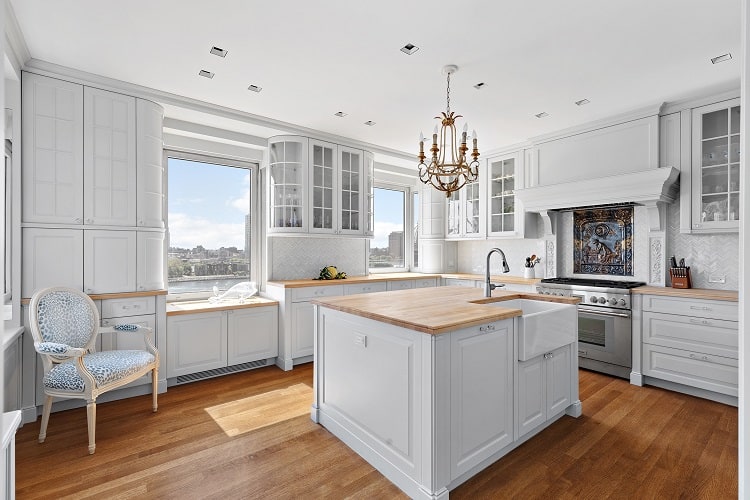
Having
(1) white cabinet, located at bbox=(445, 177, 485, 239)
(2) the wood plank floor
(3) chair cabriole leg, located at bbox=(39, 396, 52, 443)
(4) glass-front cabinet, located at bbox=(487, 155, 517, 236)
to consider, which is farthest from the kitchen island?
(1) white cabinet, located at bbox=(445, 177, 485, 239)

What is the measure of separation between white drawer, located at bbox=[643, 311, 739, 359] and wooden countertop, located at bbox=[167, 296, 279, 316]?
3.69m

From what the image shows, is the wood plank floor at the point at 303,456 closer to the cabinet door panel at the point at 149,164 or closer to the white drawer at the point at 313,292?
the white drawer at the point at 313,292

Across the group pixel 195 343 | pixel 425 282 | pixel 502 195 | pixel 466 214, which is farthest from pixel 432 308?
pixel 466 214

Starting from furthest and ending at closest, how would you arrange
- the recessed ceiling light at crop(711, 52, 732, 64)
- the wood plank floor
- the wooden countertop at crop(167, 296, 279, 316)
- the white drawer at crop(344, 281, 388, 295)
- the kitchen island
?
the white drawer at crop(344, 281, 388, 295) < the wooden countertop at crop(167, 296, 279, 316) < the recessed ceiling light at crop(711, 52, 732, 64) < the wood plank floor < the kitchen island

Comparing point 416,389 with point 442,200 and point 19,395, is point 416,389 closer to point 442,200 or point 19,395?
point 19,395

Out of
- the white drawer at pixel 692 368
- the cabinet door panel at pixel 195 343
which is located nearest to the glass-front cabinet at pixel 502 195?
the white drawer at pixel 692 368

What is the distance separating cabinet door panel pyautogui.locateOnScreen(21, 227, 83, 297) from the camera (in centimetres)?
288

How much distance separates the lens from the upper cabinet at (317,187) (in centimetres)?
443

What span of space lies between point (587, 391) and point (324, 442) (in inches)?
94.7

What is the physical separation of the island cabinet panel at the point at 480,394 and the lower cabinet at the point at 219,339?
2650 mm

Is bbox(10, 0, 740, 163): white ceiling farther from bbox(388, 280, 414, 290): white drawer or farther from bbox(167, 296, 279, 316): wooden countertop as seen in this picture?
bbox(388, 280, 414, 290): white drawer

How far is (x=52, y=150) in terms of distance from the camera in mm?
2957

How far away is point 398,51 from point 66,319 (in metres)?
3.08

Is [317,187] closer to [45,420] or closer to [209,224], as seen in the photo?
[209,224]
